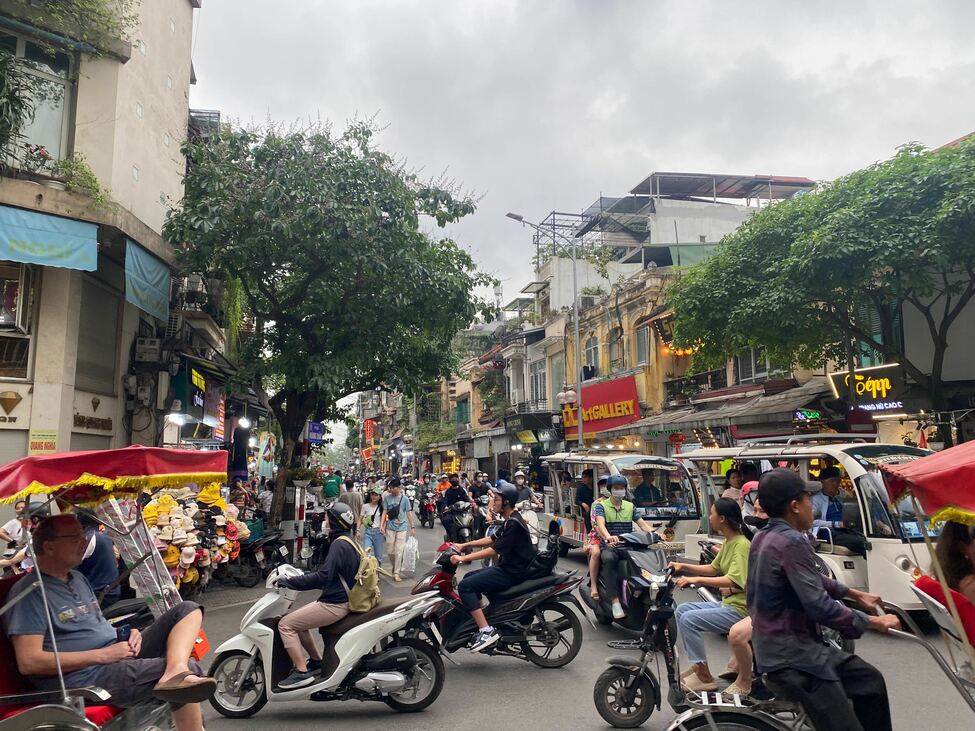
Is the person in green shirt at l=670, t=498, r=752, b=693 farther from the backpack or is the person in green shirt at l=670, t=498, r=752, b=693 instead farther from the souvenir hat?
the souvenir hat

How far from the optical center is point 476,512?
1583cm

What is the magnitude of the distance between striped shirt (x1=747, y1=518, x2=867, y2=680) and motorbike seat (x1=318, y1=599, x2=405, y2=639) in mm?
3189

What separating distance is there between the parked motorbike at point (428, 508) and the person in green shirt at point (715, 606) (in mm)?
20424

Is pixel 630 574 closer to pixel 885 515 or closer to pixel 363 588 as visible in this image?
pixel 885 515

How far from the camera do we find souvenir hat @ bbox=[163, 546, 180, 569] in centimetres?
916

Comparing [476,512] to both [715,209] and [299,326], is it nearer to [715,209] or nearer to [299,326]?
[299,326]

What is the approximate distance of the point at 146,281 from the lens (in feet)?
43.0

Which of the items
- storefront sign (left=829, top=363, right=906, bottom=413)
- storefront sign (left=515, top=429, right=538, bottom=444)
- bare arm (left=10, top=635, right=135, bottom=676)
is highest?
storefront sign (left=515, top=429, right=538, bottom=444)

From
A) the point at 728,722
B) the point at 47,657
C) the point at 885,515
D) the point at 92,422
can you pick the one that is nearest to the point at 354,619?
the point at 47,657

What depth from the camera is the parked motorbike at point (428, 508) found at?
2544 centimetres

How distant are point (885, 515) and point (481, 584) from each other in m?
4.55

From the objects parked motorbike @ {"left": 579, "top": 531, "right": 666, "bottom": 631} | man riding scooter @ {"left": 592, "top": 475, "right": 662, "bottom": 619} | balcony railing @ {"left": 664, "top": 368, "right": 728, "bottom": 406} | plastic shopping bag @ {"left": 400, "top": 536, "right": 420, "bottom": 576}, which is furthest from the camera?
balcony railing @ {"left": 664, "top": 368, "right": 728, "bottom": 406}

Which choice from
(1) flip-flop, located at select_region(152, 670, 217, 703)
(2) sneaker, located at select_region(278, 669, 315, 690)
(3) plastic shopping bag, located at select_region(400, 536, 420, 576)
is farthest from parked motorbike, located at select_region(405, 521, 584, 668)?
(3) plastic shopping bag, located at select_region(400, 536, 420, 576)

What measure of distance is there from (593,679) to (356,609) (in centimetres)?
240
